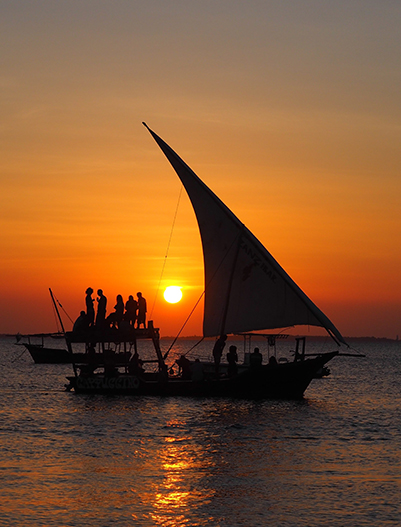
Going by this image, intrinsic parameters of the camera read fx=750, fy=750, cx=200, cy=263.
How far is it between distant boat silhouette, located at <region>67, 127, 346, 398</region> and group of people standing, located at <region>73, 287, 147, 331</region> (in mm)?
529

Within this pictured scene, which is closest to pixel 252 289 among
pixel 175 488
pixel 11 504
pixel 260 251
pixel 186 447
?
pixel 260 251

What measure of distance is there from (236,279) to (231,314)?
73.9 inches

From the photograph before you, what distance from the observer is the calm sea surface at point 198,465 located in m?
17.4

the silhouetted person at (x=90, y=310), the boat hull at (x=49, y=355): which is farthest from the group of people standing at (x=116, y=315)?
the boat hull at (x=49, y=355)

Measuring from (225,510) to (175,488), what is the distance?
100 inches

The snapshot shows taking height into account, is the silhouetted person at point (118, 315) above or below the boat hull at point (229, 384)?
above

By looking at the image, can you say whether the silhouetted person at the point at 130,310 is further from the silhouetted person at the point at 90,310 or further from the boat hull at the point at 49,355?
the boat hull at the point at 49,355

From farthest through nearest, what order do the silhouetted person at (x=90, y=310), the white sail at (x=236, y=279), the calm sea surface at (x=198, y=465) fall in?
1. the silhouetted person at (x=90, y=310)
2. the white sail at (x=236, y=279)
3. the calm sea surface at (x=198, y=465)

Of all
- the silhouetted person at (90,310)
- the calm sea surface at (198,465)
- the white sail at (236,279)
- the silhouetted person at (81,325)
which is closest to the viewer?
the calm sea surface at (198,465)

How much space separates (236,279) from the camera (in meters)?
39.7

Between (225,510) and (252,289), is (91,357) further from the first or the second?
(225,510)

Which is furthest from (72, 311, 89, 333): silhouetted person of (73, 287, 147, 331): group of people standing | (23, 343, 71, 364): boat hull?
(23, 343, 71, 364): boat hull

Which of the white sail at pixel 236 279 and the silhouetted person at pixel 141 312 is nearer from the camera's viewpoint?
the white sail at pixel 236 279

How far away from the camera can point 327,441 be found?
2880 centimetres
